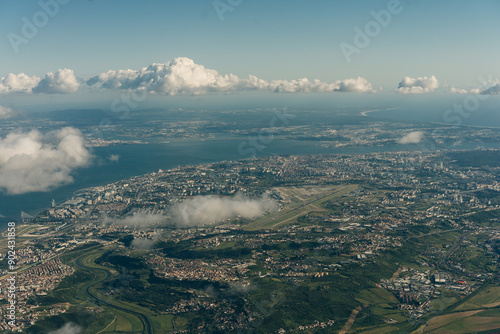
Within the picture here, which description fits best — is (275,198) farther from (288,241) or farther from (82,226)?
(82,226)

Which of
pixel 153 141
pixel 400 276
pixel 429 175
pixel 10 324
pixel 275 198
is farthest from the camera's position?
pixel 153 141

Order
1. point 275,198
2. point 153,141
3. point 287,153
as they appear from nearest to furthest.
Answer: point 275,198 → point 287,153 → point 153,141

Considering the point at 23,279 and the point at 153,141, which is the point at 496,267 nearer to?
the point at 23,279

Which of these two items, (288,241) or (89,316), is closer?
(89,316)

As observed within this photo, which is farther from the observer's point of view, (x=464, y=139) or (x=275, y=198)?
(x=464, y=139)

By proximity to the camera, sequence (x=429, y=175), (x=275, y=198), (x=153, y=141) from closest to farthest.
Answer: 1. (x=275, y=198)
2. (x=429, y=175)
3. (x=153, y=141)

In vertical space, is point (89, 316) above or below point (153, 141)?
below

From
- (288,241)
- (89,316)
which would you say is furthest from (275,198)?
(89,316)

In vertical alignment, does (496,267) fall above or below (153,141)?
below

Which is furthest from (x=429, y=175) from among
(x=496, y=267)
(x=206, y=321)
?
(x=206, y=321)
